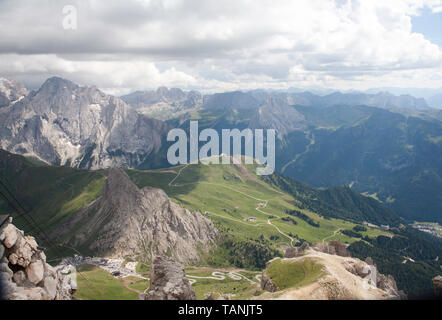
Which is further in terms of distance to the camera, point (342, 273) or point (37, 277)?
Result: point (342, 273)

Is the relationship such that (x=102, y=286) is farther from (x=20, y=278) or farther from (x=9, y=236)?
(x=9, y=236)

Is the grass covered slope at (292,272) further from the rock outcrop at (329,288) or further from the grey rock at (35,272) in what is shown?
the grey rock at (35,272)

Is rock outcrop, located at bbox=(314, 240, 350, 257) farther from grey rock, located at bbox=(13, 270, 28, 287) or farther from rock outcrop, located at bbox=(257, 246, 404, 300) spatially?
grey rock, located at bbox=(13, 270, 28, 287)

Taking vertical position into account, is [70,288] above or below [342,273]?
above

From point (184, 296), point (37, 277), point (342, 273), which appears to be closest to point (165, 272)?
point (184, 296)

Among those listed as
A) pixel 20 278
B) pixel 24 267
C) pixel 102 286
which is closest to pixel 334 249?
pixel 102 286

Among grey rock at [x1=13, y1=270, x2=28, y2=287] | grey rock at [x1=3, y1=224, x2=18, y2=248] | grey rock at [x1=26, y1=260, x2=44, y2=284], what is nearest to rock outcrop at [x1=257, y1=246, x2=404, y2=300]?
grey rock at [x1=26, y1=260, x2=44, y2=284]

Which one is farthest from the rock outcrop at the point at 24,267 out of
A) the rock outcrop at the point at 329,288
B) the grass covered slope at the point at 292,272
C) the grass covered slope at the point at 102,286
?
the grass covered slope at the point at 102,286

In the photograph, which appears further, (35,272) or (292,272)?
(292,272)
